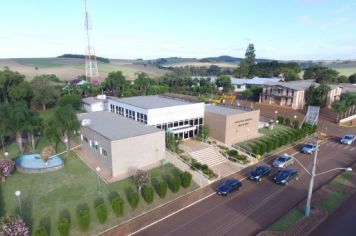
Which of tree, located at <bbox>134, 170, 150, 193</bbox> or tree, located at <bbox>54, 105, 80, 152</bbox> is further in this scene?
tree, located at <bbox>54, 105, 80, 152</bbox>

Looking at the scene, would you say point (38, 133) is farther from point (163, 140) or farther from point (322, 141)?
point (322, 141)

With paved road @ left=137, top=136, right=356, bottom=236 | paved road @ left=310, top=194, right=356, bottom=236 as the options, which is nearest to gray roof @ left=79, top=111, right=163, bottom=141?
paved road @ left=137, top=136, right=356, bottom=236

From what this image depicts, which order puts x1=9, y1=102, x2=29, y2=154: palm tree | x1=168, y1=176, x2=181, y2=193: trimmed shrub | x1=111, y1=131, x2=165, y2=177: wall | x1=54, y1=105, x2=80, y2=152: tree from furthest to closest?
x1=54, y1=105, x2=80, y2=152: tree, x1=9, y1=102, x2=29, y2=154: palm tree, x1=111, y1=131, x2=165, y2=177: wall, x1=168, y1=176, x2=181, y2=193: trimmed shrub

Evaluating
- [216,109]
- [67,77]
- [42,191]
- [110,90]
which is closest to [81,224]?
[42,191]

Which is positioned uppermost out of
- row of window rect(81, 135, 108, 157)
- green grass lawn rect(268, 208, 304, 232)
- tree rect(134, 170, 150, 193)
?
row of window rect(81, 135, 108, 157)

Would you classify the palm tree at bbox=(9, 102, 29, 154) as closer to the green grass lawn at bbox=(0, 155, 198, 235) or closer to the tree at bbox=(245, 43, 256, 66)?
the green grass lawn at bbox=(0, 155, 198, 235)

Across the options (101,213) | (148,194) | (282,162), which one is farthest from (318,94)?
(101,213)

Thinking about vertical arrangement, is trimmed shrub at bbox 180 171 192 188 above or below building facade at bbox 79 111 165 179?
below

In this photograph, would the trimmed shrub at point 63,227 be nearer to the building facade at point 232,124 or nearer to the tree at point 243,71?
the building facade at point 232,124
